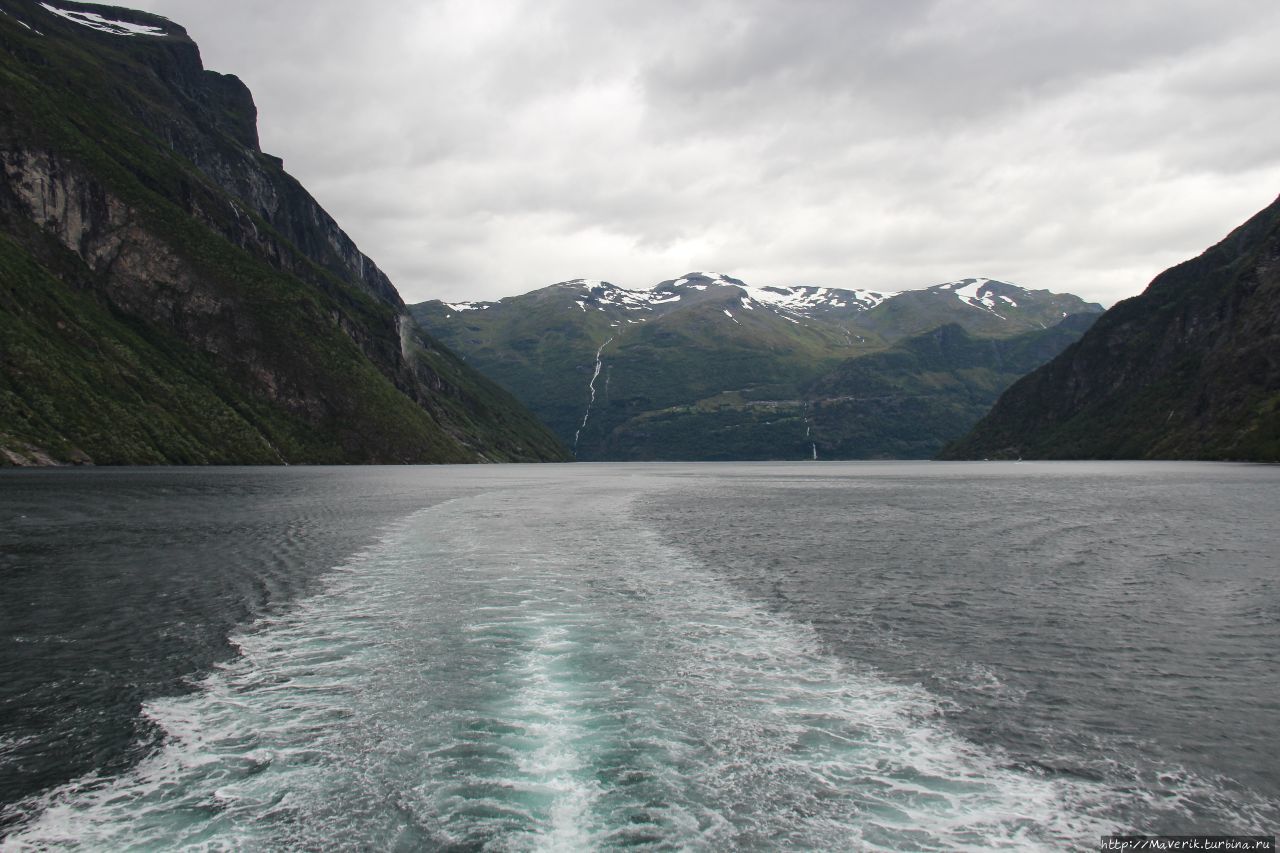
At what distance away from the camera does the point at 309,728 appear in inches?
578

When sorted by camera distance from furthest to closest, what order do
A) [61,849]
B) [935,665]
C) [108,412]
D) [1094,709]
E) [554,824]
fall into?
[108,412] < [935,665] < [1094,709] < [554,824] < [61,849]

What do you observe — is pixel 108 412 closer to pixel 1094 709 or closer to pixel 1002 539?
pixel 1002 539

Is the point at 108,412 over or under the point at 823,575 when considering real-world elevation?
over

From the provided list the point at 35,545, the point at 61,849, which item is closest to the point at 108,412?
the point at 35,545

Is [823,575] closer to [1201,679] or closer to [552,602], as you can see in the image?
[552,602]

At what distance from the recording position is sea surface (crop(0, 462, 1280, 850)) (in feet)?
36.8

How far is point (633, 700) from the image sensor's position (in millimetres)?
16641

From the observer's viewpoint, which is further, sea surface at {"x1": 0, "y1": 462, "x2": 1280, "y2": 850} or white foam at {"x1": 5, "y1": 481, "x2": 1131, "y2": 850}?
sea surface at {"x1": 0, "y1": 462, "x2": 1280, "y2": 850}

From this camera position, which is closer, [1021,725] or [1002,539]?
[1021,725]

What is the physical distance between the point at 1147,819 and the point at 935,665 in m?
8.41

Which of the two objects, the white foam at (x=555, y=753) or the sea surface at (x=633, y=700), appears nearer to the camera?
the white foam at (x=555, y=753)

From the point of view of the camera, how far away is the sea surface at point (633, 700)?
1120 centimetres

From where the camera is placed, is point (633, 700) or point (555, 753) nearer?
point (555, 753)

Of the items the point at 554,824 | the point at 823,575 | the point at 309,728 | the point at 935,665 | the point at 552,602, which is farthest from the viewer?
the point at 823,575
